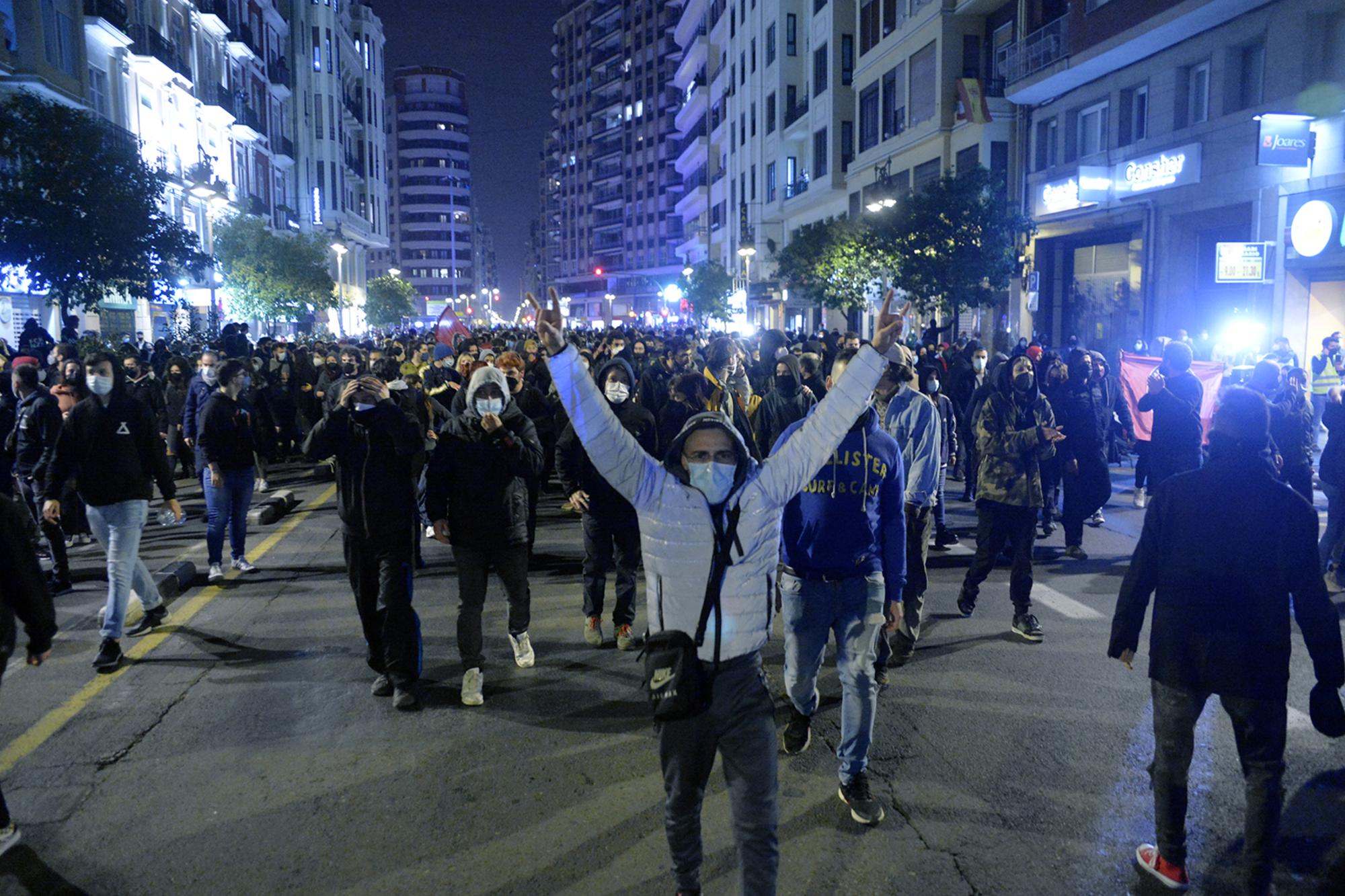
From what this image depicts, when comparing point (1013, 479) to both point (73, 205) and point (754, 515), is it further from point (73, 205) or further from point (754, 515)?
point (73, 205)

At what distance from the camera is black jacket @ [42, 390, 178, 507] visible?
6605 millimetres

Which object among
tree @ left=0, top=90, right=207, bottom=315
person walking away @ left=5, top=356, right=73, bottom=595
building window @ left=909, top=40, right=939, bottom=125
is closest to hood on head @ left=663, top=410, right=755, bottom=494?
person walking away @ left=5, top=356, right=73, bottom=595

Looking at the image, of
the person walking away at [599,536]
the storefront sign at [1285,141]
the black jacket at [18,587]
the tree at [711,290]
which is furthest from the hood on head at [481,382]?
the tree at [711,290]

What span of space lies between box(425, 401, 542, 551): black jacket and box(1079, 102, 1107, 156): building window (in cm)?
Answer: 2196

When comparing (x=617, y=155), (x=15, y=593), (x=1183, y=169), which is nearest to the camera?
(x=15, y=593)

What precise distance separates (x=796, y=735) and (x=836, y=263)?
83.0ft

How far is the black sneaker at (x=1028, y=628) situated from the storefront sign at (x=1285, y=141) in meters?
13.2

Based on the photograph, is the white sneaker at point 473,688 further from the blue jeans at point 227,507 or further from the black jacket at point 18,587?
the blue jeans at point 227,507

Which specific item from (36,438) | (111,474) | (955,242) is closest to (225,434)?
(36,438)

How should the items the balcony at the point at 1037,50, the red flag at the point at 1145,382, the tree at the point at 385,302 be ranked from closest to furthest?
the red flag at the point at 1145,382
the balcony at the point at 1037,50
the tree at the point at 385,302

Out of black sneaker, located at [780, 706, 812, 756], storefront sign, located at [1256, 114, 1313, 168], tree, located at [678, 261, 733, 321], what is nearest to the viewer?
black sneaker, located at [780, 706, 812, 756]

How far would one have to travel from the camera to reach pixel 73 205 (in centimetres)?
1950

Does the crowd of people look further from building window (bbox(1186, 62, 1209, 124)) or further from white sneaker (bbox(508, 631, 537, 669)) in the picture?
building window (bbox(1186, 62, 1209, 124))

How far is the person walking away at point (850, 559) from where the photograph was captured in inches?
178
